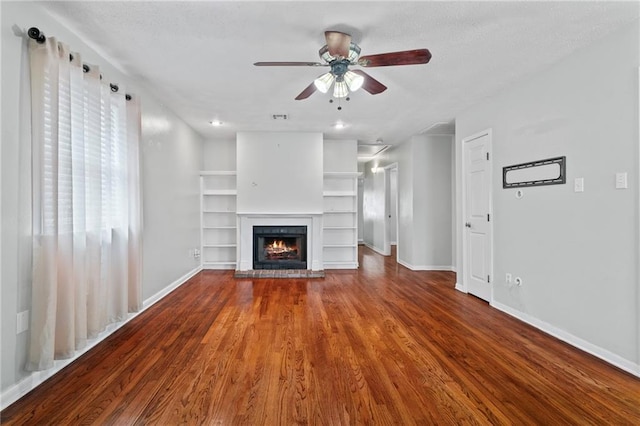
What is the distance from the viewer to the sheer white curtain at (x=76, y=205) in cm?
196

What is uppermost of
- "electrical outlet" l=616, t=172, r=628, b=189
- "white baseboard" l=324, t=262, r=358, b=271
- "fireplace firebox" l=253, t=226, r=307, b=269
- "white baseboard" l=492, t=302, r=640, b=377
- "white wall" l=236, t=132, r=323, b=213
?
"white wall" l=236, t=132, r=323, b=213

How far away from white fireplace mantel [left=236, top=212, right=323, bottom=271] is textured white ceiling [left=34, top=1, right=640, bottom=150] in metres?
2.19

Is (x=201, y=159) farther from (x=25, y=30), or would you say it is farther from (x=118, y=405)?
(x=118, y=405)

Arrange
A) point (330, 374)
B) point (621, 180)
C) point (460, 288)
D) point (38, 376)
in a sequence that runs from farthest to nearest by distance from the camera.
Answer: point (460, 288) < point (621, 180) < point (330, 374) < point (38, 376)

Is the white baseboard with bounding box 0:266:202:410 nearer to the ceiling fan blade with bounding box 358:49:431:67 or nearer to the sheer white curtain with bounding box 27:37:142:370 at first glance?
Result: the sheer white curtain with bounding box 27:37:142:370

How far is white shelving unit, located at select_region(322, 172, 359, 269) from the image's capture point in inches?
238

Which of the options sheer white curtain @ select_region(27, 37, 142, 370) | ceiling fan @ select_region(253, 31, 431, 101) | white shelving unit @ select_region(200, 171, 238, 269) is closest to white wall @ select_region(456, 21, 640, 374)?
ceiling fan @ select_region(253, 31, 431, 101)

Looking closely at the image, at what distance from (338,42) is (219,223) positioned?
4487mm

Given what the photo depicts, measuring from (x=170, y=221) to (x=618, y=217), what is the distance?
15.9ft

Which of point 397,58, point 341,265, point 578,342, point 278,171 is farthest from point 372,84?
point 341,265

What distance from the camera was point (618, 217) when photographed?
2.34 metres

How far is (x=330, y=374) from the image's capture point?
7.12 ft

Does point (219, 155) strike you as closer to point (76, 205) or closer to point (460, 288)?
point (76, 205)

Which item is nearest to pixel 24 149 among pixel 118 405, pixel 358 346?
pixel 118 405
